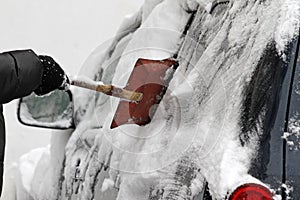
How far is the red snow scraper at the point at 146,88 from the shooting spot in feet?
7.44

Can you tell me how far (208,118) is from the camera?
1.80m

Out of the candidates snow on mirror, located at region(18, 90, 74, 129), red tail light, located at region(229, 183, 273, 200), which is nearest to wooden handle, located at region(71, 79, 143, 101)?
snow on mirror, located at region(18, 90, 74, 129)

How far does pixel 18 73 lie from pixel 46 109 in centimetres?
113

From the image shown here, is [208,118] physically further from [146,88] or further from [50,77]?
[50,77]

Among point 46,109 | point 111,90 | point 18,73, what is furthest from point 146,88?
point 46,109

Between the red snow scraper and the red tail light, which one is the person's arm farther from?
the red tail light

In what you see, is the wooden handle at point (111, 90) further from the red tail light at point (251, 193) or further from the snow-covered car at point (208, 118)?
the red tail light at point (251, 193)

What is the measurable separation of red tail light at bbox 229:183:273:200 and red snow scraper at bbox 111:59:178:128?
74 centimetres

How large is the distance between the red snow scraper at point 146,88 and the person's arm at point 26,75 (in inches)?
10.6

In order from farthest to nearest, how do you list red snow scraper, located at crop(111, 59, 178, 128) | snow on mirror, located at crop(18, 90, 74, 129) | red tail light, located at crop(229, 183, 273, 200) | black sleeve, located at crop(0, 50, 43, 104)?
1. snow on mirror, located at crop(18, 90, 74, 129)
2. red snow scraper, located at crop(111, 59, 178, 128)
3. black sleeve, located at crop(0, 50, 43, 104)
4. red tail light, located at crop(229, 183, 273, 200)

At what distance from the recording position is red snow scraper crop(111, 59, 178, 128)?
2.27 meters

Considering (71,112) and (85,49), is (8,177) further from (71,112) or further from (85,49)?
(85,49)

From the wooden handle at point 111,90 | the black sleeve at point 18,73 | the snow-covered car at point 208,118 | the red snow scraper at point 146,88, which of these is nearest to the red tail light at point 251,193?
the snow-covered car at point 208,118

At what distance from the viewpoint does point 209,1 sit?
2.32m
